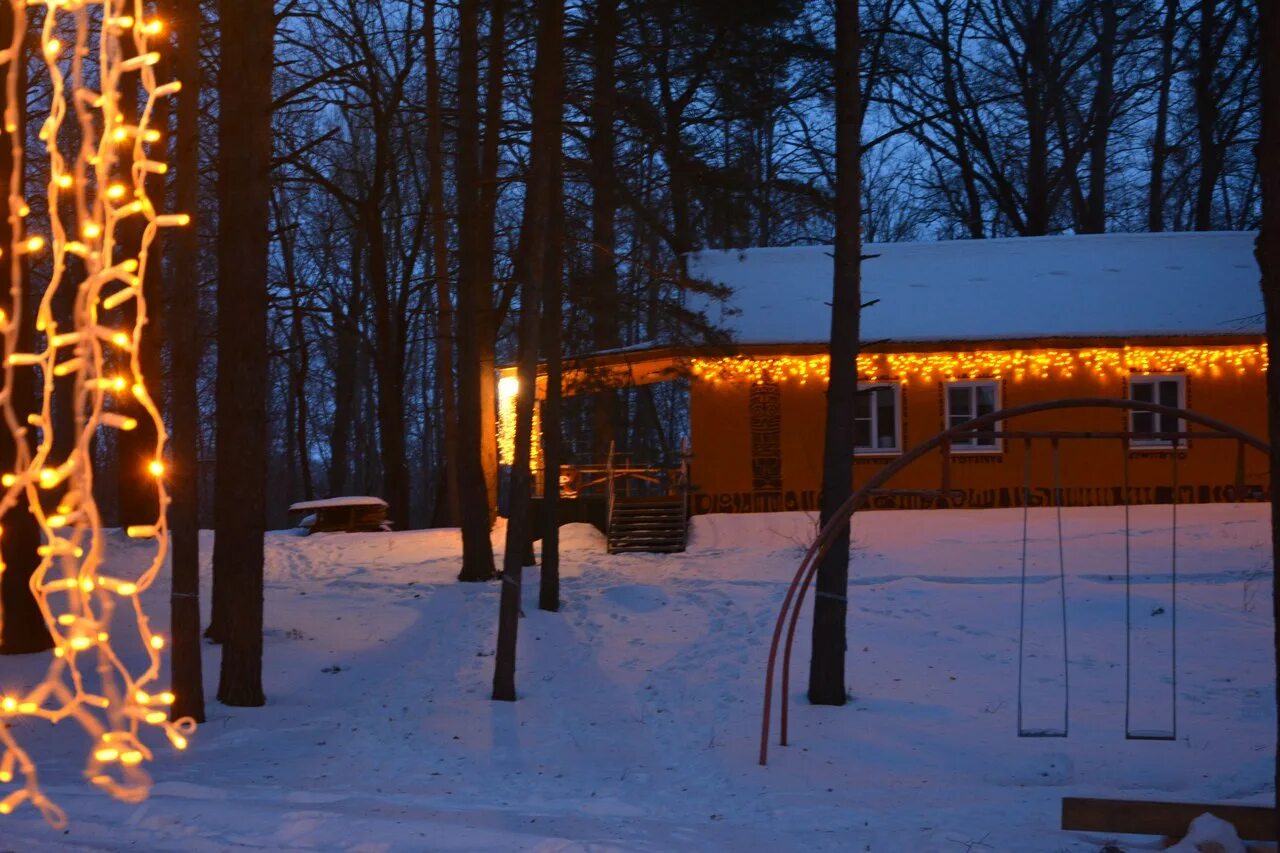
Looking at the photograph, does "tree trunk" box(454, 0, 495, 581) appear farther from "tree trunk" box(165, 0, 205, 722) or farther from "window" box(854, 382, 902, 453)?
"window" box(854, 382, 902, 453)

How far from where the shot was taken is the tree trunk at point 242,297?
11.5 metres

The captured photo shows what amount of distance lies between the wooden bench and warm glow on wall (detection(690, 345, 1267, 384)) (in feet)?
29.3

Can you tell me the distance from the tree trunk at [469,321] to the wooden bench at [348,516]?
9229 millimetres

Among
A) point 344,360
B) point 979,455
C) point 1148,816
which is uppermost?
point 344,360

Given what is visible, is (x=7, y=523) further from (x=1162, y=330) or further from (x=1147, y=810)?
(x=1162, y=330)

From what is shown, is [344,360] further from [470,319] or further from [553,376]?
[553,376]

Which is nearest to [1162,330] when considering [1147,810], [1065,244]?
[1065,244]

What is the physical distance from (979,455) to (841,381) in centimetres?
1335

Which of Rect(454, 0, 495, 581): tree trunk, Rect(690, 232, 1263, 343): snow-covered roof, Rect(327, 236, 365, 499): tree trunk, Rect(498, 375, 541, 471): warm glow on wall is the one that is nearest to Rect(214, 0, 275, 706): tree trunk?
Rect(454, 0, 495, 581): tree trunk

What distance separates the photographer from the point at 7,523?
13438 mm

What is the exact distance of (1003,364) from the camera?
24797mm

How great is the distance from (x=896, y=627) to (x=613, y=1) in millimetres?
9634

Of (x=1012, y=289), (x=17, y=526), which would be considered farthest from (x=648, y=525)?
(x=17, y=526)

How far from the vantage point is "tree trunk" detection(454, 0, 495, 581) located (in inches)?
724
